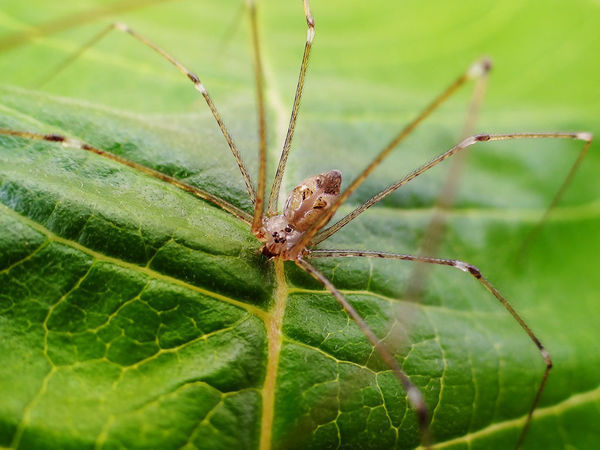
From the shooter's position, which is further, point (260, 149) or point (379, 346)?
point (260, 149)

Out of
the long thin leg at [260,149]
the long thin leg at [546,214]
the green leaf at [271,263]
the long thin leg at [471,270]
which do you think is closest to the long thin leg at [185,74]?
the green leaf at [271,263]

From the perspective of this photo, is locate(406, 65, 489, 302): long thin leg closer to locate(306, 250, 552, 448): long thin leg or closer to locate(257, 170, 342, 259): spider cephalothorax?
locate(306, 250, 552, 448): long thin leg

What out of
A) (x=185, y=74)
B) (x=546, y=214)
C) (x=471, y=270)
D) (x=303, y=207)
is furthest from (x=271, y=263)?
(x=546, y=214)

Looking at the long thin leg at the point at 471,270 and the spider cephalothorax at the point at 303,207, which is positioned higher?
the spider cephalothorax at the point at 303,207

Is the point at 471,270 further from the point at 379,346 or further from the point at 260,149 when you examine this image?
the point at 260,149

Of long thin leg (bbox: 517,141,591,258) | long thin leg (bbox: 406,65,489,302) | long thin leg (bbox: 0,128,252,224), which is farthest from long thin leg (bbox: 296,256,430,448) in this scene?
long thin leg (bbox: 517,141,591,258)

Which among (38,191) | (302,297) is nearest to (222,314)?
(302,297)

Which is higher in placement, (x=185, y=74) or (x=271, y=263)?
(x=185, y=74)

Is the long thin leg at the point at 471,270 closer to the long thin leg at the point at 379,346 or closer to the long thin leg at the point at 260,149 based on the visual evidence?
the long thin leg at the point at 379,346
